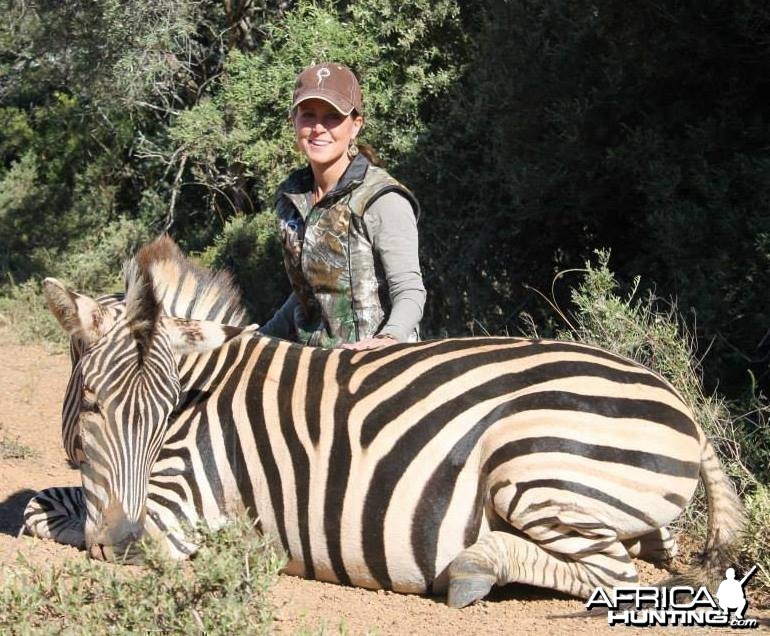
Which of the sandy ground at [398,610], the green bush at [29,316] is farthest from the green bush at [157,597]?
the green bush at [29,316]

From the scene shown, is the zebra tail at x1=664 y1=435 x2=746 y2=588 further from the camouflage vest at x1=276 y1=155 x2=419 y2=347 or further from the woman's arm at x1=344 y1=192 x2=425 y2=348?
the camouflage vest at x1=276 y1=155 x2=419 y2=347

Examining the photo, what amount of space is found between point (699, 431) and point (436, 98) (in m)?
6.87

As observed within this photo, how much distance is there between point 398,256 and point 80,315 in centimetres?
145

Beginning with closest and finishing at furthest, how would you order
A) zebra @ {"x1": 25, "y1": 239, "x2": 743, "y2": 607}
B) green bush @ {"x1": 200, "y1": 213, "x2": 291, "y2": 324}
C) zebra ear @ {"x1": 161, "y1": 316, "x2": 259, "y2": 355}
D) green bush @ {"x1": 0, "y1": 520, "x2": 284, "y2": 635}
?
1. green bush @ {"x1": 0, "y1": 520, "x2": 284, "y2": 635}
2. zebra @ {"x1": 25, "y1": 239, "x2": 743, "y2": 607}
3. zebra ear @ {"x1": 161, "y1": 316, "x2": 259, "y2": 355}
4. green bush @ {"x1": 200, "y1": 213, "x2": 291, "y2": 324}

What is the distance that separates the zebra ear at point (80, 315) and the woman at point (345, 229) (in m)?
1.18

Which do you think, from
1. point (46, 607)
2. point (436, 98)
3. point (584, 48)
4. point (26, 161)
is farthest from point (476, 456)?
point (26, 161)

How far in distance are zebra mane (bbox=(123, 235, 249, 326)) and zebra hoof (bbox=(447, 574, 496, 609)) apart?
160 cm

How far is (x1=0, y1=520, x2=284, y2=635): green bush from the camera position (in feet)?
10.8

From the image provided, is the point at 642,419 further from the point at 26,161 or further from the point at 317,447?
the point at 26,161

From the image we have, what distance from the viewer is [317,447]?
4.28 metres

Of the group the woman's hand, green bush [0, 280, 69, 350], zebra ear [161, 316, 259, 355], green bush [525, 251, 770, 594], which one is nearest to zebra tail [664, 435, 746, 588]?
green bush [525, 251, 770, 594]

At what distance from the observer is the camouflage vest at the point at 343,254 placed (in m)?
4.98

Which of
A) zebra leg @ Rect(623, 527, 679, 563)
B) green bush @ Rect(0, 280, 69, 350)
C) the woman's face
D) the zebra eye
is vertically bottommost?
green bush @ Rect(0, 280, 69, 350)

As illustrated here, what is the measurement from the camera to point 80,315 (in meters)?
4.09
